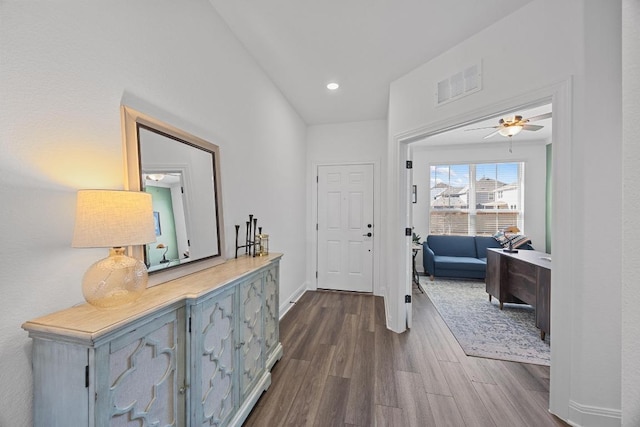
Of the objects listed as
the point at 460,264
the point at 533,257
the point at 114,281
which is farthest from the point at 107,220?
the point at 460,264

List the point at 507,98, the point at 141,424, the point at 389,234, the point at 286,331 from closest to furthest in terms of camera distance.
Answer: the point at 141,424 < the point at 507,98 < the point at 286,331 < the point at 389,234

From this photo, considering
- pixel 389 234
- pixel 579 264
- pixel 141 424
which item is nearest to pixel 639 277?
pixel 579 264

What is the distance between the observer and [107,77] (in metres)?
1.16

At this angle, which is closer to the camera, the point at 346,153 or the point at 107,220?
the point at 107,220

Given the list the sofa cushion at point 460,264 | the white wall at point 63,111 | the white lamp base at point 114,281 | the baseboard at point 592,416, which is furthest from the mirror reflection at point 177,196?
the sofa cushion at point 460,264

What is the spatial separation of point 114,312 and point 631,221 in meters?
1.60

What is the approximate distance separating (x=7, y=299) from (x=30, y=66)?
0.80 m

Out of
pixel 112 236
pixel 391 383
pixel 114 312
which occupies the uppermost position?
pixel 112 236

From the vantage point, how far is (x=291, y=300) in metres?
3.70

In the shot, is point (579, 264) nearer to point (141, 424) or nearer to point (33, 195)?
point (141, 424)

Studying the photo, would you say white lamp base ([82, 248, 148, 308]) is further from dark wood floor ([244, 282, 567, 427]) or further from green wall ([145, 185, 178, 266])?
dark wood floor ([244, 282, 567, 427])

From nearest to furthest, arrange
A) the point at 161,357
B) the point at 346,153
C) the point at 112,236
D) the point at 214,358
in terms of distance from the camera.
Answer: the point at 112,236
the point at 161,357
the point at 214,358
the point at 346,153

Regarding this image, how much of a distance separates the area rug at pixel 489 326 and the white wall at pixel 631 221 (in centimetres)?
215

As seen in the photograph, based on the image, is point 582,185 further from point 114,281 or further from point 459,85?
point 114,281
